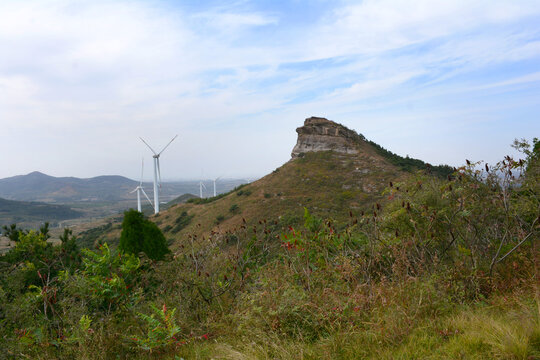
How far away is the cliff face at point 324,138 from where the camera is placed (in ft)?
155

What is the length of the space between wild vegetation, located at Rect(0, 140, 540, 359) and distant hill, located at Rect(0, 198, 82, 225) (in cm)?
12561

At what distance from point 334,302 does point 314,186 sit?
3493 centimetres

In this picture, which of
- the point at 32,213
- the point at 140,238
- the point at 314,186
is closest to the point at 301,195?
the point at 314,186

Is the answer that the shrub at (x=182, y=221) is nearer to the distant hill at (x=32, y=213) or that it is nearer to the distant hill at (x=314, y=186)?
the distant hill at (x=314, y=186)

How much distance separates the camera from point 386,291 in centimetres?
348

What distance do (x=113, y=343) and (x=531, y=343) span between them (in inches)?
160

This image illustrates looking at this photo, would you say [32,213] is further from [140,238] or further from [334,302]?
[334,302]

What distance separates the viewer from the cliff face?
47.2m

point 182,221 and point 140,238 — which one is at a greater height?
point 140,238

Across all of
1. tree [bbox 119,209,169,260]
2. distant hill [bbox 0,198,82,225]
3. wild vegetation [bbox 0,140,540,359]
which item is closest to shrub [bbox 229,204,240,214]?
tree [bbox 119,209,169,260]

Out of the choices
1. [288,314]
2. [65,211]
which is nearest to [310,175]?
[288,314]

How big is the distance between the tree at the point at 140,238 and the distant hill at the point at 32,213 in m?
119

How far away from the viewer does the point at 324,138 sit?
4844cm

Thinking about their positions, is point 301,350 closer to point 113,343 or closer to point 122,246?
point 113,343
